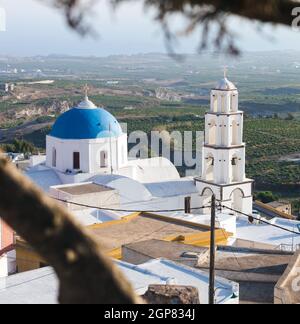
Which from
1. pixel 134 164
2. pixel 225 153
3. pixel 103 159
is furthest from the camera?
pixel 134 164

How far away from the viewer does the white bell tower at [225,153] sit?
1797 cm

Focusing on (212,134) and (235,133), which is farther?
(212,134)

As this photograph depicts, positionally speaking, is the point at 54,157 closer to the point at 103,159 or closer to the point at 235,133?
the point at 103,159

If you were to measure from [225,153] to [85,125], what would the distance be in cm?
393

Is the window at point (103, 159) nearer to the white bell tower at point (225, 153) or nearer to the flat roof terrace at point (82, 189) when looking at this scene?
the flat roof terrace at point (82, 189)

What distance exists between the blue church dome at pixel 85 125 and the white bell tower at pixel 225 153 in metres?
2.69

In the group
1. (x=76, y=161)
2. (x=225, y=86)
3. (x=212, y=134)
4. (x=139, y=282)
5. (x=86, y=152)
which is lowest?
(x=139, y=282)

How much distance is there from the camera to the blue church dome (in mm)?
17406

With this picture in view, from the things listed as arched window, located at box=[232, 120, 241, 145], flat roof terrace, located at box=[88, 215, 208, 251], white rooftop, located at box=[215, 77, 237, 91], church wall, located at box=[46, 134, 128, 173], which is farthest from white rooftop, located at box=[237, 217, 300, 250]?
church wall, located at box=[46, 134, 128, 173]

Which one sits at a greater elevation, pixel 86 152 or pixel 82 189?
pixel 86 152

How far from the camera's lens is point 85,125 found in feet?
57.3

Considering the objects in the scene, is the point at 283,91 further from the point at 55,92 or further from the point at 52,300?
the point at 52,300

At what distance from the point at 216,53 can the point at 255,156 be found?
131ft

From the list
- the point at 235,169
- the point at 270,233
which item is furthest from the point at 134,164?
the point at 270,233
